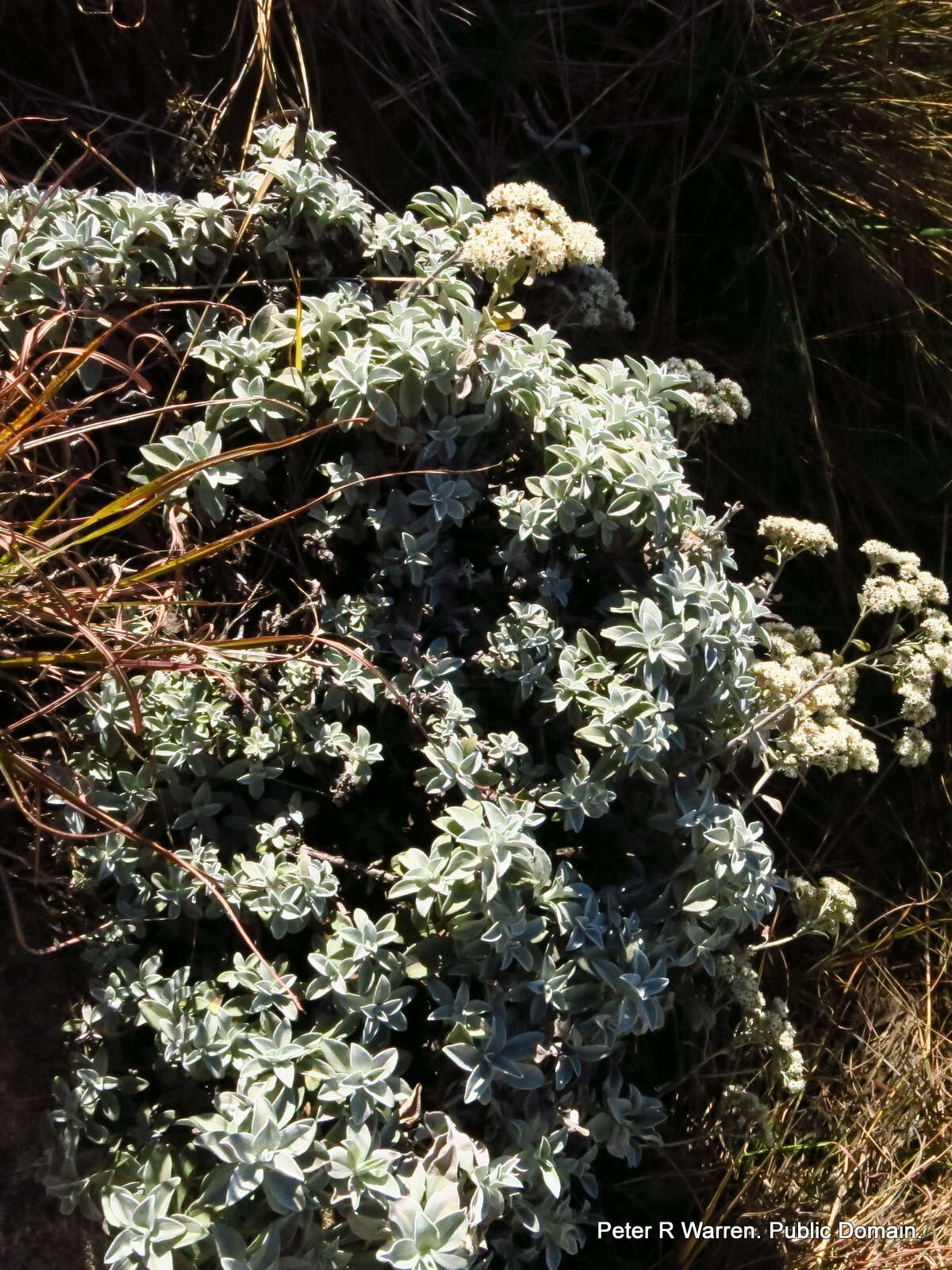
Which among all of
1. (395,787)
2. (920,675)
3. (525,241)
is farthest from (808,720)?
(525,241)

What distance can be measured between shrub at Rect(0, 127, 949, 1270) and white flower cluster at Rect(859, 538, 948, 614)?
13.0 inches

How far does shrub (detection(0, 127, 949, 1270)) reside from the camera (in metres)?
1.28

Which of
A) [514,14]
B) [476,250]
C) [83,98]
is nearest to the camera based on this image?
[476,250]

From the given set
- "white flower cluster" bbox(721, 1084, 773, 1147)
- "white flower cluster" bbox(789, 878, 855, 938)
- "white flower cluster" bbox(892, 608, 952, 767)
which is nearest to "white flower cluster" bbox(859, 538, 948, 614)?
"white flower cluster" bbox(892, 608, 952, 767)

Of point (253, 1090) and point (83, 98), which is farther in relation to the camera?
point (83, 98)

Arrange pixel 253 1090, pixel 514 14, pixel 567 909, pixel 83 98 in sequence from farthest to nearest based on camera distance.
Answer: pixel 514 14 < pixel 83 98 < pixel 567 909 < pixel 253 1090

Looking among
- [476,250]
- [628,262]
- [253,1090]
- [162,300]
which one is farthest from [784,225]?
[253,1090]

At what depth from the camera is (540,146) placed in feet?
7.48

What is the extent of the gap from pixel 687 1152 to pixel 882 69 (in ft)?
Answer: 7.61

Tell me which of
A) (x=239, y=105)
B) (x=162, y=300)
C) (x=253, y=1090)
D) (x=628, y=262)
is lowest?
(x=253, y=1090)

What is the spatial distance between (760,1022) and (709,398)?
3.66ft

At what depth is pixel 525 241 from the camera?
5.02 ft

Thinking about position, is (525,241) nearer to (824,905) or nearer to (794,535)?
(794,535)

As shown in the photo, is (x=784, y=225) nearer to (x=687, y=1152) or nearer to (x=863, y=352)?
(x=863, y=352)
